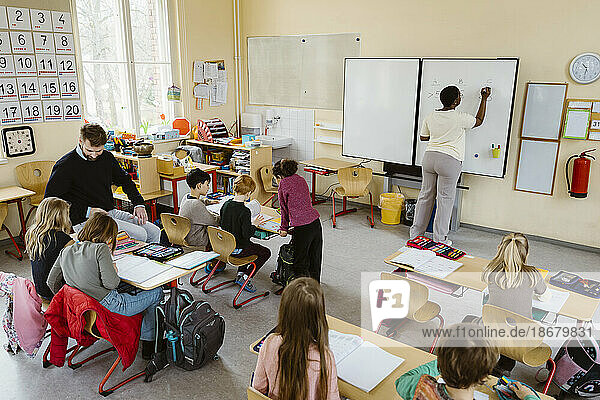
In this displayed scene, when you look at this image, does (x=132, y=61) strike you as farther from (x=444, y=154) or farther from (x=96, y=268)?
(x=96, y=268)

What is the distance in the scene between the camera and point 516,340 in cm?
272

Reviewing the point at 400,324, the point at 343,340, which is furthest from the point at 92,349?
the point at 400,324

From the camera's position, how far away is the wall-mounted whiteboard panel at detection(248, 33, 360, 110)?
688 centimetres

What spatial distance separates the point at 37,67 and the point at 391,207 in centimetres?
461

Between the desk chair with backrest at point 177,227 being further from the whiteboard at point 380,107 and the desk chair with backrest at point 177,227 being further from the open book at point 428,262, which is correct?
the whiteboard at point 380,107

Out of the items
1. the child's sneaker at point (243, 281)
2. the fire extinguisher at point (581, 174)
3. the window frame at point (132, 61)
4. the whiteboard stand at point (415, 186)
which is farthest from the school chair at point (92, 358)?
the fire extinguisher at point (581, 174)

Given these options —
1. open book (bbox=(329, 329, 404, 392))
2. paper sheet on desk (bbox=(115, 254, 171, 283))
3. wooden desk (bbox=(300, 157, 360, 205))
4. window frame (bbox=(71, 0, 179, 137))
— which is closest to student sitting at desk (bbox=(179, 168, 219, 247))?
paper sheet on desk (bbox=(115, 254, 171, 283))

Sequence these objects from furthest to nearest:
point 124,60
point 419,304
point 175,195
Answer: point 124,60 → point 175,195 → point 419,304

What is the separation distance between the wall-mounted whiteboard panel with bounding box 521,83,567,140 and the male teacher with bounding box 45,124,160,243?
4.29m

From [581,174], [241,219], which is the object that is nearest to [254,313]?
[241,219]

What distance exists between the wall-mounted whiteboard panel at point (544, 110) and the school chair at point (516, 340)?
3.41m

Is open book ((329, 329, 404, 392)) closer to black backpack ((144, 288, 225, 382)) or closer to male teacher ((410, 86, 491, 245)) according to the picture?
black backpack ((144, 288, 225, 382))

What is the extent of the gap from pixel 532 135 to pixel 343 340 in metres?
4.25

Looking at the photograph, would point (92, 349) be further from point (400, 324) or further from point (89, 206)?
point (400, 324)
